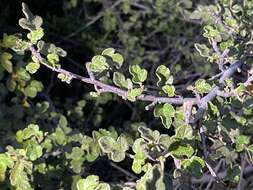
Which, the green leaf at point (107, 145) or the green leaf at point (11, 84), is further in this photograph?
the green leaf at point (11, 84)

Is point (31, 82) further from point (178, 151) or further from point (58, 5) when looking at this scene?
point (58, 5)

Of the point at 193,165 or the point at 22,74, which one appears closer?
the point at 193,165

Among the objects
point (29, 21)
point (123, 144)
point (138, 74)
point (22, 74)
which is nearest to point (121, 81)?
point (138, 74)

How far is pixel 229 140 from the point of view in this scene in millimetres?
1286

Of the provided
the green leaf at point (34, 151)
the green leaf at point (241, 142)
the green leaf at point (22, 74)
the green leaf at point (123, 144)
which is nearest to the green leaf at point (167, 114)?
the green leaf at point (123, 144)

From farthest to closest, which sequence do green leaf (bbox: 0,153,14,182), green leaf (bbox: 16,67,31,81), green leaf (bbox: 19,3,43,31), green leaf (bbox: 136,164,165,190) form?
green leaf (bbox: 16,67,31,81), green leaf (bbox: 0,153,14,182), green leaf (bbox: 19,3,43,31), green leaf (bbox: 136,164,165,190)

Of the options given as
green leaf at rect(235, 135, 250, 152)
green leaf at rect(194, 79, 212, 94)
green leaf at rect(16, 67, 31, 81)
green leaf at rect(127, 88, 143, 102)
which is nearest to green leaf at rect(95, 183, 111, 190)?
green leaf at rect(127, 88, 143, 102)

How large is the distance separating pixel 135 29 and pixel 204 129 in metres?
1.78

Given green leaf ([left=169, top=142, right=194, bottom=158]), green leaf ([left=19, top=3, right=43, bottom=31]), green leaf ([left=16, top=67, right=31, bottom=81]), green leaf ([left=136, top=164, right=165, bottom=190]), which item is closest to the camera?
green leaf ([left=136, top=164, right=165, bottom=190])

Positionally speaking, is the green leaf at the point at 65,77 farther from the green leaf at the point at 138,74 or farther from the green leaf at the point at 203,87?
the green leaf at the point at 203,87

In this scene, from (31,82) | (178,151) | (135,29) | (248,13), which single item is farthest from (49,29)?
(178,151)

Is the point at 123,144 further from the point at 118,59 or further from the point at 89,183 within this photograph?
the point at 118,59

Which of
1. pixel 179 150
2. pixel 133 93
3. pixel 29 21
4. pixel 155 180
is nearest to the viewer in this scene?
pixel 155 180

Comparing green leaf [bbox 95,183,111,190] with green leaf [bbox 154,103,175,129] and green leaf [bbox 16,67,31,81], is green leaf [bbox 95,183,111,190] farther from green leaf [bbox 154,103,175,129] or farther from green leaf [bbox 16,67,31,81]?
green leaf [bbox 16,67,31,81]
